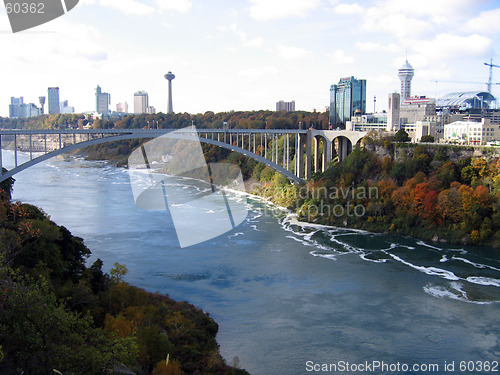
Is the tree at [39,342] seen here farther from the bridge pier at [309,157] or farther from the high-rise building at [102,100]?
the high-rise building at [102,100]

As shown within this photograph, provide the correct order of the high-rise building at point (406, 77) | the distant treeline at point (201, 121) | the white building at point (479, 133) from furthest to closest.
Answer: the high-rise building at point (406, 77)
the distant treeline at point (201, 121)
the white building at point (479, 133)

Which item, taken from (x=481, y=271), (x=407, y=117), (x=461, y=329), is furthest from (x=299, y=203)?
(x=407, y=117)

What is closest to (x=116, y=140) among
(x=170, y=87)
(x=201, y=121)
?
(x=201, y=121)

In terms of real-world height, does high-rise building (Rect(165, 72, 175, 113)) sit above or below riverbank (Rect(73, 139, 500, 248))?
above

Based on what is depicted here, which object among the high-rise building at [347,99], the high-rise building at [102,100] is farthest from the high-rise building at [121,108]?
the high-rise building at [347,99]

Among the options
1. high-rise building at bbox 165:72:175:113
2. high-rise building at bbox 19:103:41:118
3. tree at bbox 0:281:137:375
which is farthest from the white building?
high-rise building at bbox 19:103:41:118

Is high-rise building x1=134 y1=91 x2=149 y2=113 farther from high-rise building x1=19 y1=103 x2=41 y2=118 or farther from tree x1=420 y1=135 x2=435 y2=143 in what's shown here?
tree x1=420 y1=135 x2=435 y2=143

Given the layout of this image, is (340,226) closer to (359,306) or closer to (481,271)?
(481,271)

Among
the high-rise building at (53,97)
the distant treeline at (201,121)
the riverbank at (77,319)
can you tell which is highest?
the high-rise building at (53,97)
